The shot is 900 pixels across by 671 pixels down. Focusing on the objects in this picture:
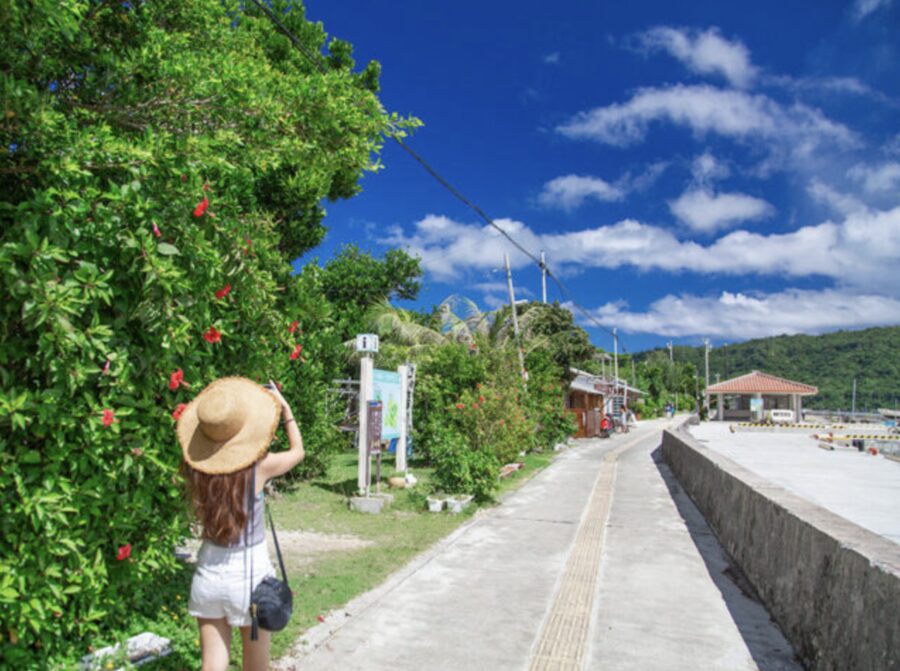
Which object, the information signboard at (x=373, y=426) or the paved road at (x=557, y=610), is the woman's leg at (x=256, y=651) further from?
the information signboard at (x=373, y=426)

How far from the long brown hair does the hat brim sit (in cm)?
5

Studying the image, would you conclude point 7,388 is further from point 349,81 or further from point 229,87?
point 349,81

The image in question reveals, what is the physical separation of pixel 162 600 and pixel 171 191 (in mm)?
3001

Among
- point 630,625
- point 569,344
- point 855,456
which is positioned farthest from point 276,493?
point 855,456

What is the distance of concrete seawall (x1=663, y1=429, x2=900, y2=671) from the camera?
3.54m

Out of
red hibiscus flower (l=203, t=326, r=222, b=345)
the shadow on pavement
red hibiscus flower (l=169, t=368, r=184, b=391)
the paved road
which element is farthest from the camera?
the shadow on pavement

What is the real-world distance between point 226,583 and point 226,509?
341 mm

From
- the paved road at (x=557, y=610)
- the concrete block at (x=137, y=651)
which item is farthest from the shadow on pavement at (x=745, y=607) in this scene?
the concrete block at (x=137, y=651)

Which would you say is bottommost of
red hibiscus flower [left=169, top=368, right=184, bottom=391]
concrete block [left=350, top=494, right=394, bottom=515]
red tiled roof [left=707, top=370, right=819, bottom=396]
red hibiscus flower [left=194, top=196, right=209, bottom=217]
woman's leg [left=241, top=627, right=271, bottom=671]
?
concrete block [left=350, top=494, right=394, bottom=515]

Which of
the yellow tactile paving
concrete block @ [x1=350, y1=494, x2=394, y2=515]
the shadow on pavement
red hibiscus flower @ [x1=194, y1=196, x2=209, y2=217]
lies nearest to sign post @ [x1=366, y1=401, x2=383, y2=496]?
concrete block @ [x1=350, y1=494, x2=394, y2=515]

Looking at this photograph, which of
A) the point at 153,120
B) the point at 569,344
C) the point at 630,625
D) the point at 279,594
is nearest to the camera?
the point at 279,594

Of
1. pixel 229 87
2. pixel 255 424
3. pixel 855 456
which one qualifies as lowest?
pixel 855 456

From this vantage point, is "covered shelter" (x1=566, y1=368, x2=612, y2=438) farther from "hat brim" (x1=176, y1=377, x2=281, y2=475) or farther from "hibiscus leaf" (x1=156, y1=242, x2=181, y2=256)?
"hat brim" (x1=176, y1=377, x2=281, y2=475)

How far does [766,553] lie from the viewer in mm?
6074
